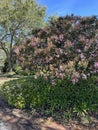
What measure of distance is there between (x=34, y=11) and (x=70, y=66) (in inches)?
725

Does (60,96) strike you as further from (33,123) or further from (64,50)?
(64,50)

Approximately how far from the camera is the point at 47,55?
595 centimetres

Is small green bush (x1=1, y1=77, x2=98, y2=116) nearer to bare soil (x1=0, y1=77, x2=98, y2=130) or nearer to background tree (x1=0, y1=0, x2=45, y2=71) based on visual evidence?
bare soil (x1=0, y1=77, x2=98, y2=130)

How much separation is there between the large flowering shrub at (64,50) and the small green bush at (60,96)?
1.73ft

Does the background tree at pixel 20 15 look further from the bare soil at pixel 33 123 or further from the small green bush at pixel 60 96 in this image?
the bare soil at pixel 33 123

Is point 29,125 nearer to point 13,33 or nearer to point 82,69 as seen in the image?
point 82,69

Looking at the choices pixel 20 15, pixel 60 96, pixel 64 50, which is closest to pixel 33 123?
pixel 60 96

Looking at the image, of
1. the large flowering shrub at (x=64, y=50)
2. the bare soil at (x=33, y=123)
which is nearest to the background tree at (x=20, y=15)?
the large flowering shrub at (x=64, y=50)

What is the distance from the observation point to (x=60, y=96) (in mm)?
6266

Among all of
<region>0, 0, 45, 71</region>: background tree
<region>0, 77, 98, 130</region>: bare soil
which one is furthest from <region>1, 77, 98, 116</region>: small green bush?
<region>0, 0, 45, 71</region>: background tree

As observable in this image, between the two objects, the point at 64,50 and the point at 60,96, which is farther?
the point at 60,96

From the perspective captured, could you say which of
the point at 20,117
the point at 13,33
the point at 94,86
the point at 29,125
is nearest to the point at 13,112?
the point at 20,117

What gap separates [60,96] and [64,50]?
1.24 m

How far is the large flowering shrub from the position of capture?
5.64 meters
